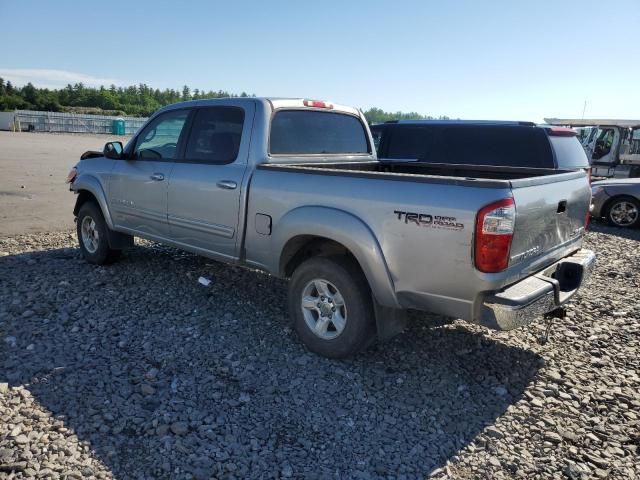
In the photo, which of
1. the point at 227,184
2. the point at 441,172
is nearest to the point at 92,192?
the point at 227,184

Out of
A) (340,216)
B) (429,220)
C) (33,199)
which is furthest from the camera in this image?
(33,199)

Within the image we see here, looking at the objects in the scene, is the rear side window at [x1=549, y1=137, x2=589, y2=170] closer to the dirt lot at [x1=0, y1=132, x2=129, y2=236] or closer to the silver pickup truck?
the silver pickup truck

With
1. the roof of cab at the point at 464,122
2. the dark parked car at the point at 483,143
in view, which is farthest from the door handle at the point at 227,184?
the roof of cab at the point at 464,122

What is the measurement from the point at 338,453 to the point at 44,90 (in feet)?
355

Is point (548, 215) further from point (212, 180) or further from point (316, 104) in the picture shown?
point (212, 180)

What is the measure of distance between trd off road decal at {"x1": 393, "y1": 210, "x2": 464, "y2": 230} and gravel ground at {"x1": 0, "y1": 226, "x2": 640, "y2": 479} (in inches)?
48.8

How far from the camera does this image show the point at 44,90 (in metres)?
93.2

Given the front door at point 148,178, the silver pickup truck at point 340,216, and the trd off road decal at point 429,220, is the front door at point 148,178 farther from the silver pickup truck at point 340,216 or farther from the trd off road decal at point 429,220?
the trd off road decal at point 429,220

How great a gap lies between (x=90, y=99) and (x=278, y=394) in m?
110

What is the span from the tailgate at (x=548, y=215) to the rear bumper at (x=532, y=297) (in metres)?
0.13

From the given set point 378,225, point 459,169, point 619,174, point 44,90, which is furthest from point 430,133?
point 44,90

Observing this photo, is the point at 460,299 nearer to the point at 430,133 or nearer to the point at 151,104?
the point at 430,133

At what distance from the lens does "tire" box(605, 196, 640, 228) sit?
10414 millimetres

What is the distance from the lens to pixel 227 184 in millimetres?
4344
